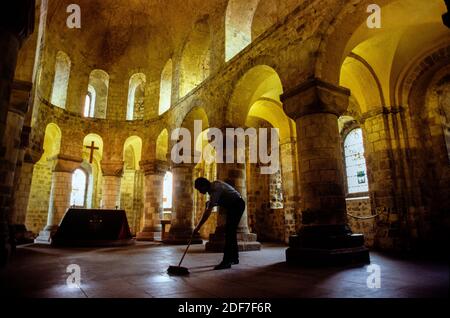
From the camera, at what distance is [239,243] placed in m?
7.66

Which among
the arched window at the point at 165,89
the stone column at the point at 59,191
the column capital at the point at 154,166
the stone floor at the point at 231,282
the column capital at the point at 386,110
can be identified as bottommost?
the stone floor at the point at 231,282

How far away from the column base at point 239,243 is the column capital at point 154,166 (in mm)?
6622

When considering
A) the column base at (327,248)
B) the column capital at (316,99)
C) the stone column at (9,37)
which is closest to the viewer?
the stone column at (9,37)

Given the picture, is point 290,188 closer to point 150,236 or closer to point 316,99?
point 316,99

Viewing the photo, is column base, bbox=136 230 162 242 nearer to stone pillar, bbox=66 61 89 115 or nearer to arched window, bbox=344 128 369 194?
stone pillar, bbox=66 61 89 115

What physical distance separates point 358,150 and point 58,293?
9990mm

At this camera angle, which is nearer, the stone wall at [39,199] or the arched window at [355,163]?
the arched window at [355,163]

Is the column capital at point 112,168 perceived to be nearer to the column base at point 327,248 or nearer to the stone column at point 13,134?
the stone column at point 13,134

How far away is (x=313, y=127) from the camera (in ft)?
18.2

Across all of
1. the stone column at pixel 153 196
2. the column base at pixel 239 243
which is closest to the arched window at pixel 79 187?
the stone column at pixel 153 196

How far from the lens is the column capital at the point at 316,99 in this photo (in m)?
5.62

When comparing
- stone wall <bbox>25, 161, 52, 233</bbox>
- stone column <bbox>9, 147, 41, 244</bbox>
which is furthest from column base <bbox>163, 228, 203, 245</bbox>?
stone wall <bbox>25, 161, 52, 233</bbox>

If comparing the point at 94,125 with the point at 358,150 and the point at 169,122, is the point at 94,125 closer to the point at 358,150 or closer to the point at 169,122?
the point at 169,122

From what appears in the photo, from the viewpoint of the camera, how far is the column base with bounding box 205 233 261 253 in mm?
7656
